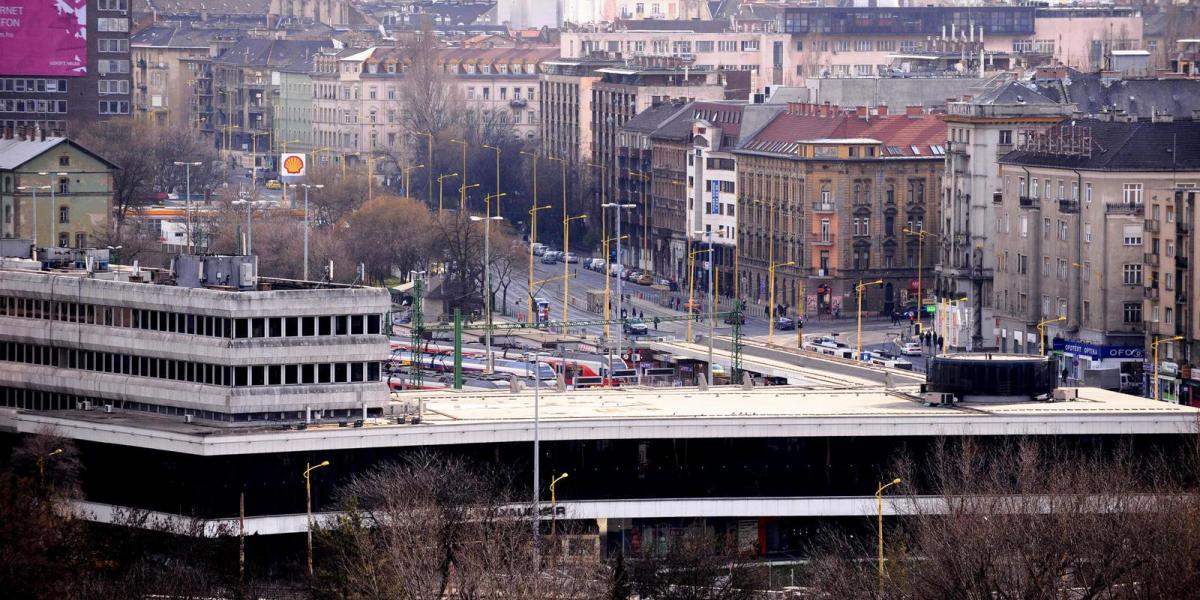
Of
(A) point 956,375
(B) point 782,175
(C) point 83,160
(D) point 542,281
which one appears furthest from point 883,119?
(A) point 956,375

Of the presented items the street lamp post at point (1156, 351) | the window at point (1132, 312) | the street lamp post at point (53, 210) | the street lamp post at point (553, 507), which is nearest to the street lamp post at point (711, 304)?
the street lamp post at point (1156, 351)

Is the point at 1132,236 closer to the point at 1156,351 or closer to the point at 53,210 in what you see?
the point at 1156,351

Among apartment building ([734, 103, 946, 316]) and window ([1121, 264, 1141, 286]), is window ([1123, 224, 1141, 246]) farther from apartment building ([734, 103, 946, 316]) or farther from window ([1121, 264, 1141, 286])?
apartment building ([734, 103, 946, 316])

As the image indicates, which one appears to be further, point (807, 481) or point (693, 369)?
point (693, 369)

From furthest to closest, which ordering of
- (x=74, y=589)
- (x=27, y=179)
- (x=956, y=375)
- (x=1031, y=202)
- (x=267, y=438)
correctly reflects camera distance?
1. (x=27, y=179)
2. (x=1031, y=202)
3. (x=956, y=375)
4. (x=267, y=438)
5. (x=74, y=589)

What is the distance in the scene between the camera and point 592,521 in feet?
325

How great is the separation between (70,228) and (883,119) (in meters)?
43.4

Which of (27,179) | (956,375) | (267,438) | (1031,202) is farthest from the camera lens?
(27,179)

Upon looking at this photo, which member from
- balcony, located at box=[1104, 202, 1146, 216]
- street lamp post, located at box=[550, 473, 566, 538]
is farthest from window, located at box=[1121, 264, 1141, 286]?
street lamp post, located at box=[550, 473, 566, 538]

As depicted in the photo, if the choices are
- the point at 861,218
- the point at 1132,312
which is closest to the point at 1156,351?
the point at 1132,312

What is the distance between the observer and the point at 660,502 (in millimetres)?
99625

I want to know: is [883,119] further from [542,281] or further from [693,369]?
[693,369]

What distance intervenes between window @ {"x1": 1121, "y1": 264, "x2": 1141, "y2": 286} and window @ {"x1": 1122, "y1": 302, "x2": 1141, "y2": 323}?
903 mm

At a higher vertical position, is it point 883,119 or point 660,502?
point 883,119
